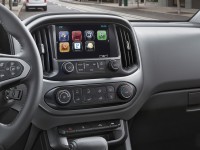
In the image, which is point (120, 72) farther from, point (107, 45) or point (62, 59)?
point (62, 59)

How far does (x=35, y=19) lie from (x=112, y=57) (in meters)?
0.47

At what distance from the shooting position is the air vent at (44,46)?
220cm

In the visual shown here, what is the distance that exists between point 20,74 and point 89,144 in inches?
34.4

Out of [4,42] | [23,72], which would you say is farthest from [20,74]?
[4,42]

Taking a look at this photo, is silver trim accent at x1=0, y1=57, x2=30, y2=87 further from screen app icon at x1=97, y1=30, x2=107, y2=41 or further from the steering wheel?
screen app icon at x1=97, y1=30, x2=107, y2=41

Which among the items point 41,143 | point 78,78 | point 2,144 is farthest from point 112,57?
point 2,144

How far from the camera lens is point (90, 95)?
7.50 feet

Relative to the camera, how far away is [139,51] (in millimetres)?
2490

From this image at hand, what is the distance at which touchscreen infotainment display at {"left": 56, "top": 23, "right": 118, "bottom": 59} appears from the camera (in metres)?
2.28

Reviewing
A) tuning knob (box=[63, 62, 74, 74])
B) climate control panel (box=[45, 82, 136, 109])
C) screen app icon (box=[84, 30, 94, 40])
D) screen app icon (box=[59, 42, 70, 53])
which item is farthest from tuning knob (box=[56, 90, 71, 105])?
screen app icon (box=[84, 30, 94, 40])

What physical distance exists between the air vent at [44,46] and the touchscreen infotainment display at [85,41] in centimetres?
5

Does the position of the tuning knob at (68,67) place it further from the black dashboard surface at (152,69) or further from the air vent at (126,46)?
the air vent at (126,46)

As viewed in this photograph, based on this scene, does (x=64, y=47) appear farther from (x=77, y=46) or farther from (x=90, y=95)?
(x=90, y=95)

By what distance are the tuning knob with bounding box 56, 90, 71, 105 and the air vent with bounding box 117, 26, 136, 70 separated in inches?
15.6
